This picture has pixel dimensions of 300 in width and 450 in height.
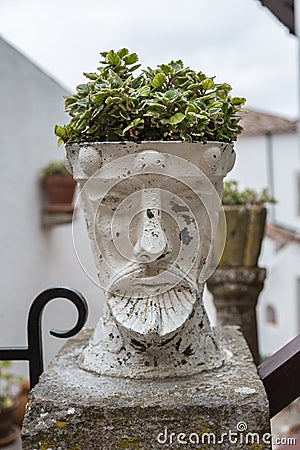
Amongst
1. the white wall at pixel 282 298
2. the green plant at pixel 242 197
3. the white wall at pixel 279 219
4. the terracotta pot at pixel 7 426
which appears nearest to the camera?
the green plant at pixel 242 197

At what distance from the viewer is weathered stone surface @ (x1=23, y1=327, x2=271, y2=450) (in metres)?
0.88

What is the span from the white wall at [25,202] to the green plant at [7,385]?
0.17 metres

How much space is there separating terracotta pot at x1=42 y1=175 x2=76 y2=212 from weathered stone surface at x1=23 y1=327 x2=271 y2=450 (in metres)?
3.21

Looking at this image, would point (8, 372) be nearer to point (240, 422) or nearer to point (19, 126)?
point (19, 126)

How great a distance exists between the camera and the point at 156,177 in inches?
37.4

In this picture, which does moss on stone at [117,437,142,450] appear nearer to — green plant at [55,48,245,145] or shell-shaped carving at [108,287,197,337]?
shell-shaped carving at [108,287,197,337]

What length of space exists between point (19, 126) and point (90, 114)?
2.92 meters

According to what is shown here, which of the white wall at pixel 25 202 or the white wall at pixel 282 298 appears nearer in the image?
the white wall at pixel 25 202

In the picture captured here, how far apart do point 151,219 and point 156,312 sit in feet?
0.45

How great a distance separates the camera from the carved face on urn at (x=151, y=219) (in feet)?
3.10

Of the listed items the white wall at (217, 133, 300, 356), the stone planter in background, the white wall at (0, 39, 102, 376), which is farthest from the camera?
the white wall at (217, 133, 300, 356)

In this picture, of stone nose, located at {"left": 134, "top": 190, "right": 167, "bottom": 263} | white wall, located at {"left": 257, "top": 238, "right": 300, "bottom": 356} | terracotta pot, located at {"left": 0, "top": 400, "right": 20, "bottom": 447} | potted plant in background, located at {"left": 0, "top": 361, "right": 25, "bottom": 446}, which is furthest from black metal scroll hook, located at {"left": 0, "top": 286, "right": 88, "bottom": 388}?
white wall, located at {"left": 257, "top": 238, "right": 300, "bottom": 356}

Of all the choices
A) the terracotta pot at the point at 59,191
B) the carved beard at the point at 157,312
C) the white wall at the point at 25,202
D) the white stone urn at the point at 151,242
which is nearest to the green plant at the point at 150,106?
the white stone urn at the point at 151,242

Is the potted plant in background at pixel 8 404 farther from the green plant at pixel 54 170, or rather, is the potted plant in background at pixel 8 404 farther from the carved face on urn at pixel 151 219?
the carved face on urn at pixel 151 219
